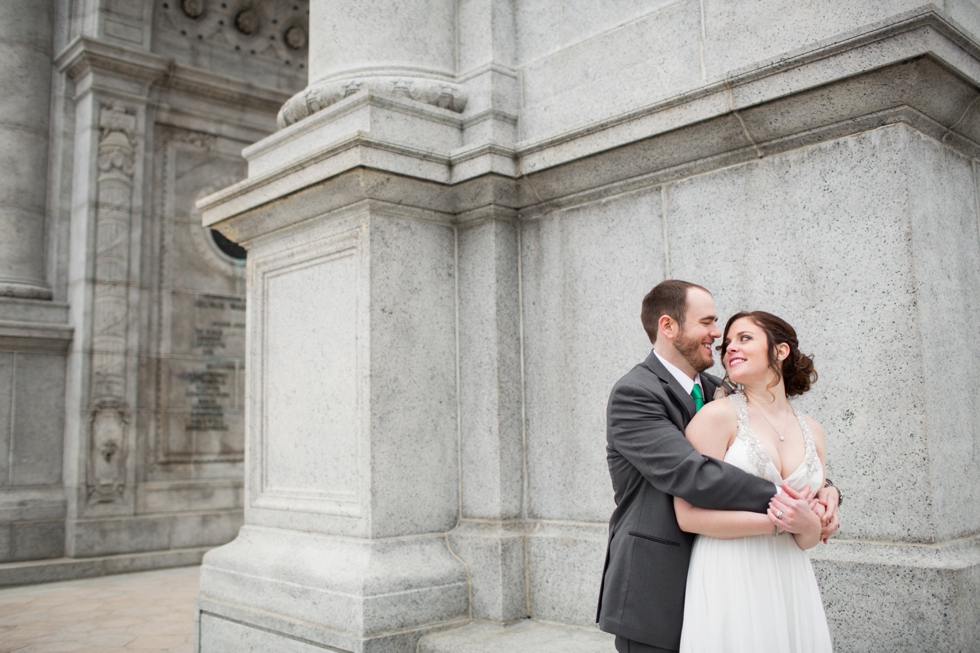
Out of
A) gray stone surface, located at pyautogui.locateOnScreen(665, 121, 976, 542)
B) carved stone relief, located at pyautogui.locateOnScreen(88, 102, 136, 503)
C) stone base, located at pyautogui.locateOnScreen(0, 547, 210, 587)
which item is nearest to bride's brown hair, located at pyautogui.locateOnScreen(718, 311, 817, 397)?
gray stone surface, located at pyautogui.locateOnScreen(665, 121, 976, 542)

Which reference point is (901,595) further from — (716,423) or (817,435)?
(716,423)

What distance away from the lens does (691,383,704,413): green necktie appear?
2879 millimetres

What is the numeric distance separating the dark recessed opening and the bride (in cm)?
977

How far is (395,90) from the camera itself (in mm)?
5051

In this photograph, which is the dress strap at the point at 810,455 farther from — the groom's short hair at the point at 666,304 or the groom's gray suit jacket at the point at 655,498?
the groom's short hair at the point at 666,304

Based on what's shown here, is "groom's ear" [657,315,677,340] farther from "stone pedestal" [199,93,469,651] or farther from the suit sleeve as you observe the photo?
"stone pedestal" [199,93,469,651]

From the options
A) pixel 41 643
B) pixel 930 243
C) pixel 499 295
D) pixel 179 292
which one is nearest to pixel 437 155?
pixel 499 295

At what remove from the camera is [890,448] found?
3.41 meters

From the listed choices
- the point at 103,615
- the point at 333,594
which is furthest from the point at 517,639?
the point at 103,615

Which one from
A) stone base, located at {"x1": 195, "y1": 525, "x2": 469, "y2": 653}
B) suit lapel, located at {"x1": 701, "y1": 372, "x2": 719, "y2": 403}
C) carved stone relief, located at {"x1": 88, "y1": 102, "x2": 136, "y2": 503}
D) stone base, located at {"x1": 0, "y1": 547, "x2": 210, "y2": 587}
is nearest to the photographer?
suit lapel, located at {"x1": 701, "y1": 372, "x2": 719, "y2": 403}

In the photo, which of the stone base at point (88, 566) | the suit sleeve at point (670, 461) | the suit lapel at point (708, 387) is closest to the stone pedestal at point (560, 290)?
the suit lapel at point (708, 387)

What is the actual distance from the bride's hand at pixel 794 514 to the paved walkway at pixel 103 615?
4.73 meters

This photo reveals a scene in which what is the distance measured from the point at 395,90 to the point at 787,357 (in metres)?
3.22

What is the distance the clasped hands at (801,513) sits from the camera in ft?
7.71
